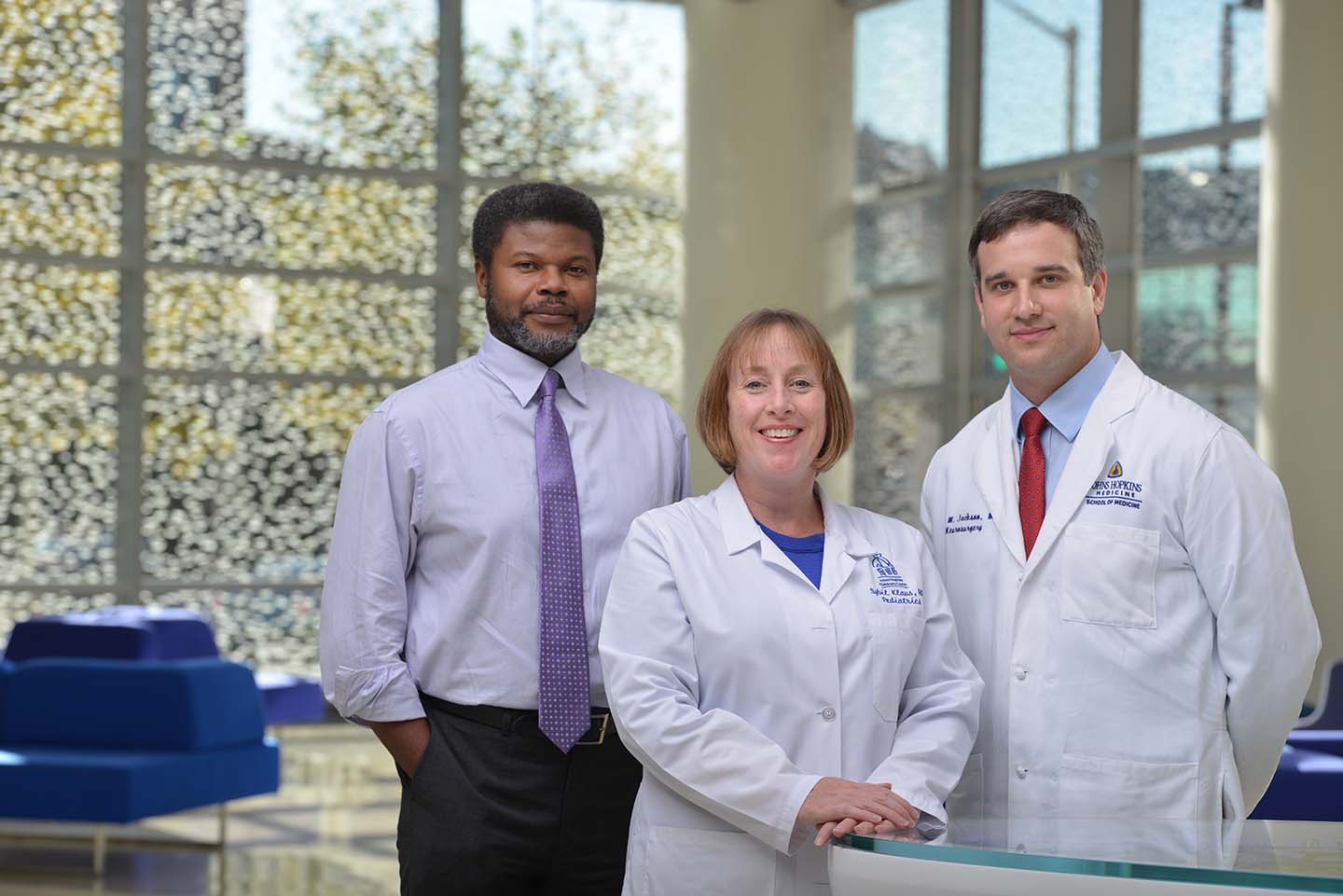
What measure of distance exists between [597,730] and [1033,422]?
0.99 m

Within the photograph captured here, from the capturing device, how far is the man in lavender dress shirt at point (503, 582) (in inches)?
111

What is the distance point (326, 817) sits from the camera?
25.6ft

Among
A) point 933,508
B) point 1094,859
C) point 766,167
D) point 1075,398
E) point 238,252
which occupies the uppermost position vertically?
point 766,167

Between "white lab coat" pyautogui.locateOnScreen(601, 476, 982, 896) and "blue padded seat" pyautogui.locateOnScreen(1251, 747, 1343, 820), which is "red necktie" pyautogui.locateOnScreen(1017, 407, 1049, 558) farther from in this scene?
"blue padded seat" pyautogui.locateOnScreen(1251, 747, 1343, 820)

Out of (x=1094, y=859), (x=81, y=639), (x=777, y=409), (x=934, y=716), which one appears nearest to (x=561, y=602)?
(x=777, y=409)

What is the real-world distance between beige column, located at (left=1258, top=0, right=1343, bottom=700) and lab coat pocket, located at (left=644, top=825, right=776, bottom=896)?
786 centimetres

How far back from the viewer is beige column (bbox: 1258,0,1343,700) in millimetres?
9297

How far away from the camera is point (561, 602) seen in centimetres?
286

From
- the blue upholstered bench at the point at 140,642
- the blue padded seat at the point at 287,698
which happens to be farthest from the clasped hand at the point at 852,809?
the blue padded seat at the point at 287,698

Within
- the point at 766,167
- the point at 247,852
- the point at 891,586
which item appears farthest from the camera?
the point at 766,167

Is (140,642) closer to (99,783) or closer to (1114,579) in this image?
(99,783)

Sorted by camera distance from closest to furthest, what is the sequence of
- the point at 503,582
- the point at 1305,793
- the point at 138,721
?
the point at 503,582 → the point at 1305,793 → the point at 138,721

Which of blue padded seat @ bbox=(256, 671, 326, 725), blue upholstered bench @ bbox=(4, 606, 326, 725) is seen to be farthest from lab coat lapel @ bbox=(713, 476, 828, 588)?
blue padded seat @ bbox=(256, 671, 326, 725)

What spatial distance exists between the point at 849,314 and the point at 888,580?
35.4 ft
